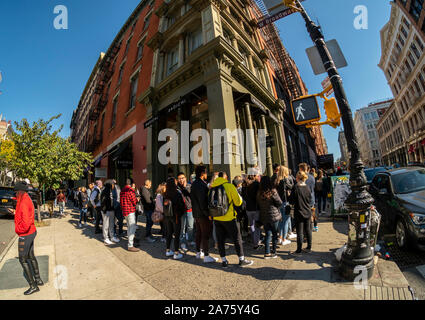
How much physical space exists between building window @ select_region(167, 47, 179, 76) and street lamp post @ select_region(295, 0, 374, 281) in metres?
11.6

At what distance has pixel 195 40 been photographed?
11.9 m

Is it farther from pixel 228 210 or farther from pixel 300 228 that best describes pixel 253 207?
pixel 228 210

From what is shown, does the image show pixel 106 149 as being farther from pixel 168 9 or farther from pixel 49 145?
pixel 168 9

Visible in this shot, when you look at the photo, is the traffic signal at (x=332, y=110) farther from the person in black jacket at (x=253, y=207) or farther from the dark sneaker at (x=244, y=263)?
the dark sneaker at (x=244, y=263)

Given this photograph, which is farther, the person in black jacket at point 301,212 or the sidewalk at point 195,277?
the person in black jacket at point 301,212

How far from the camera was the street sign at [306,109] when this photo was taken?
196 inches

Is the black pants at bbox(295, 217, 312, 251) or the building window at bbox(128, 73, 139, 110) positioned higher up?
the building window at bbox(128, 73, 139, 110)

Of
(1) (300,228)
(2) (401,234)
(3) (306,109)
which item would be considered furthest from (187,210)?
(2) (401,234)

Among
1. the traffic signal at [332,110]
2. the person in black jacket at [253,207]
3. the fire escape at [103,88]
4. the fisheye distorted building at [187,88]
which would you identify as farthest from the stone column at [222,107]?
the fire escape at [103,88]

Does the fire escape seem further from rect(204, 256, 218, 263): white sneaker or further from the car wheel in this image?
the car wheel

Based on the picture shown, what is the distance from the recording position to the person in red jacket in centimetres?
305

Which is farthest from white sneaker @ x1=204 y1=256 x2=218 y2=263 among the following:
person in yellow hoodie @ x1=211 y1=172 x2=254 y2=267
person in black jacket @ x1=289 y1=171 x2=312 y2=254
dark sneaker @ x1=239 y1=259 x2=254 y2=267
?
person in black jacket @ x1=289 y1=171 x2=312 y2=254

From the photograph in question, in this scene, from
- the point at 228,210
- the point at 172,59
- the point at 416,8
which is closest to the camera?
the point at 228,210

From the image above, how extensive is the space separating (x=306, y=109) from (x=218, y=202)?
3.77m
